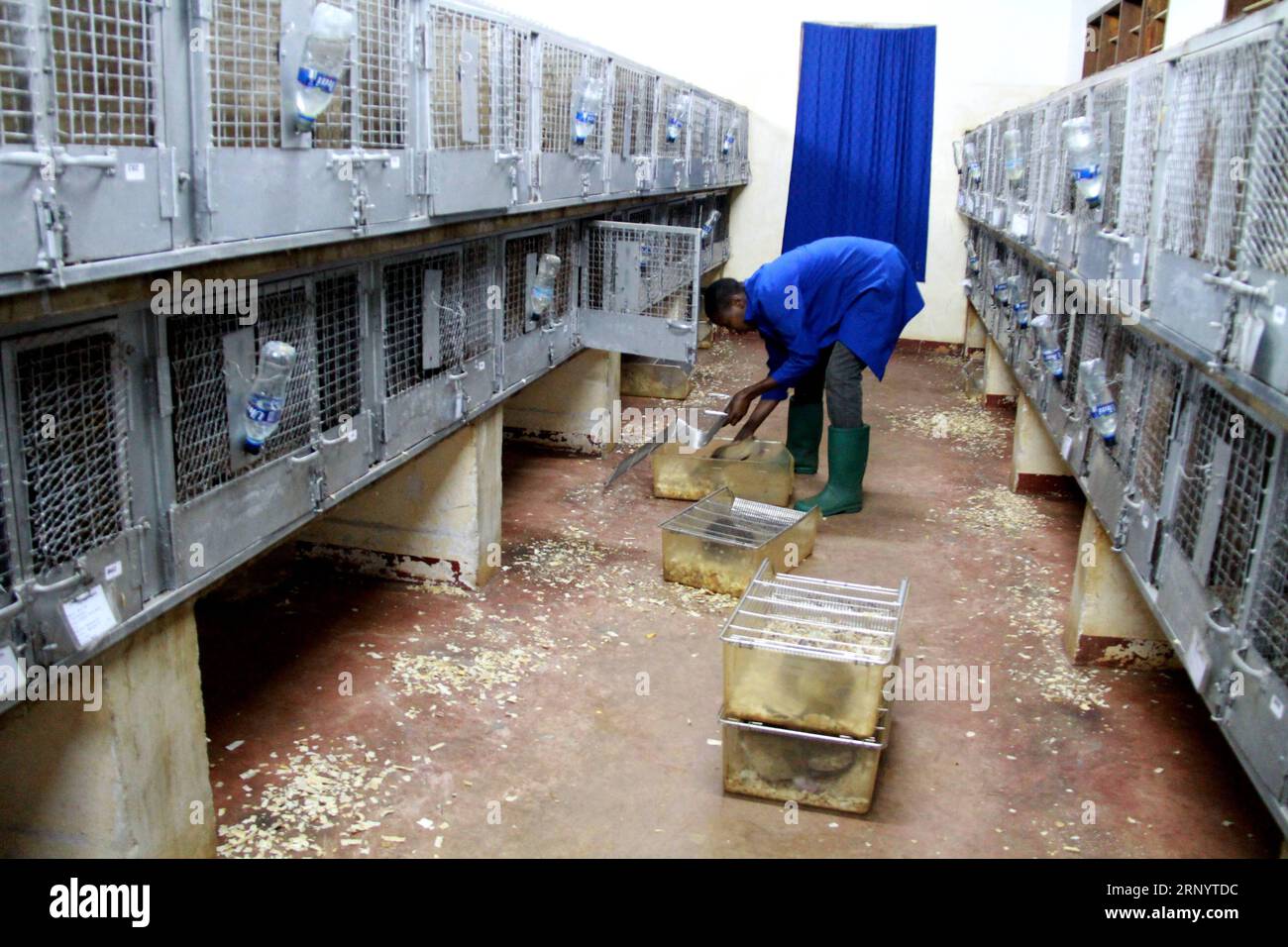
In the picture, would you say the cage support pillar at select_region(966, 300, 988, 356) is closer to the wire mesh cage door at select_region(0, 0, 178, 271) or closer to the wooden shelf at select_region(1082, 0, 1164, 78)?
the wooden shelf at select_region(1082, 0, 1164, 78)

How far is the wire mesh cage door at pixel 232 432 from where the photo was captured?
7.73ft

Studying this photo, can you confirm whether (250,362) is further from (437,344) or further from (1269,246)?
(1269,246)

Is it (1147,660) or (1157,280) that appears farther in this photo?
(1147,660)

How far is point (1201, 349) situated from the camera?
8.00 feet

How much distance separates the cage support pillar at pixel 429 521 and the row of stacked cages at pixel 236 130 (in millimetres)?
997

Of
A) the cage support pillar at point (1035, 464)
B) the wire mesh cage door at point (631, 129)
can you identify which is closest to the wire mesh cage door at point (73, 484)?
the wire mesh cage door at point (631, 129)

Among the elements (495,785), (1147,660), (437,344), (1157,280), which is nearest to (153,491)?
(495,785)

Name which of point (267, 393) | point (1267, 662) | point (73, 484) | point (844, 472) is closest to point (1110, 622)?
point (1267, 662)

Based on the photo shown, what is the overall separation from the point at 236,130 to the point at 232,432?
0.70 meters

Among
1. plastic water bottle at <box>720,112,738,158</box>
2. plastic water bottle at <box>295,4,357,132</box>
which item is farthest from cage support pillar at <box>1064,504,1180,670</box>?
plastic water bottle at <box>720,112,738,158</box>

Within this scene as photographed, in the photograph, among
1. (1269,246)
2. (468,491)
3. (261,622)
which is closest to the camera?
(1269,246)

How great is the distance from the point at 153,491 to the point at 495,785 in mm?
1271

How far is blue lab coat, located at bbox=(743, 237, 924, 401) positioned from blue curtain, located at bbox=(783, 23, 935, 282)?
559cm

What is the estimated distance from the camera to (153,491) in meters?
2.27
